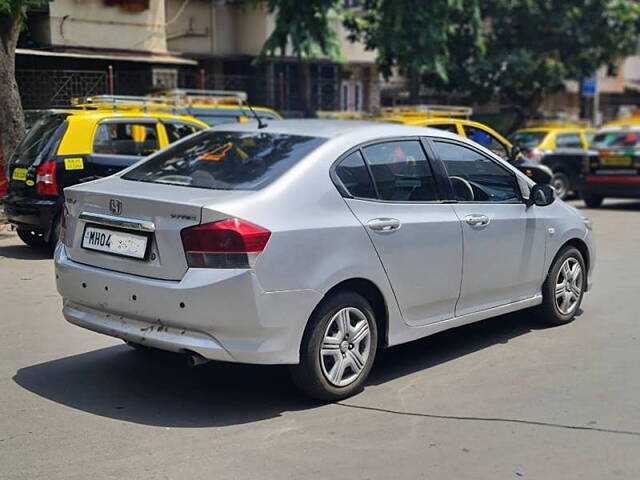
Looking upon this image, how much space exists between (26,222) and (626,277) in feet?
22.2

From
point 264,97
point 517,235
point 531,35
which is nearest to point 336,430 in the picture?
point 517,235

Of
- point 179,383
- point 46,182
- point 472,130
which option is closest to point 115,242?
point 179,383

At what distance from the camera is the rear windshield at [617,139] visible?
16.6m

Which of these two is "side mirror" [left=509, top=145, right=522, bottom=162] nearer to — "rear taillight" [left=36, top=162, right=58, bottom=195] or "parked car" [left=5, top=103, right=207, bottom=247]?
"parked car" [left=5, top=103, right=207, bottom=247]

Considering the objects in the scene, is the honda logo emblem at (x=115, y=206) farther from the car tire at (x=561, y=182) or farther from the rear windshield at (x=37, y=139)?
the car tire at (x=561, y=182)

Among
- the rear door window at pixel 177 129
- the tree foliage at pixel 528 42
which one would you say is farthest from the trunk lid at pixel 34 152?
the tree foliage at pixel 528 42

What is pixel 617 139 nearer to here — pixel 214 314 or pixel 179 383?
pixel 179 383

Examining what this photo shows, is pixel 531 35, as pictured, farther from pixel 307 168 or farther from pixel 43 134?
pixel 307 168

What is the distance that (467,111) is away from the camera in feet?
55.6

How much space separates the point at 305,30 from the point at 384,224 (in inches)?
622

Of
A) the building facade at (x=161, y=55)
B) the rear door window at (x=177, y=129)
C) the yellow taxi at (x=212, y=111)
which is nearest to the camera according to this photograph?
the rear door window at (x=177, y=129)

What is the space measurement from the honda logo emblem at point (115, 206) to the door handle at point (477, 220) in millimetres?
2335

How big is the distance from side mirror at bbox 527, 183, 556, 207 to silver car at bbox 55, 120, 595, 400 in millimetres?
175

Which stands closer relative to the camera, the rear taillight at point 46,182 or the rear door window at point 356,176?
the rear door window at point 356,176
